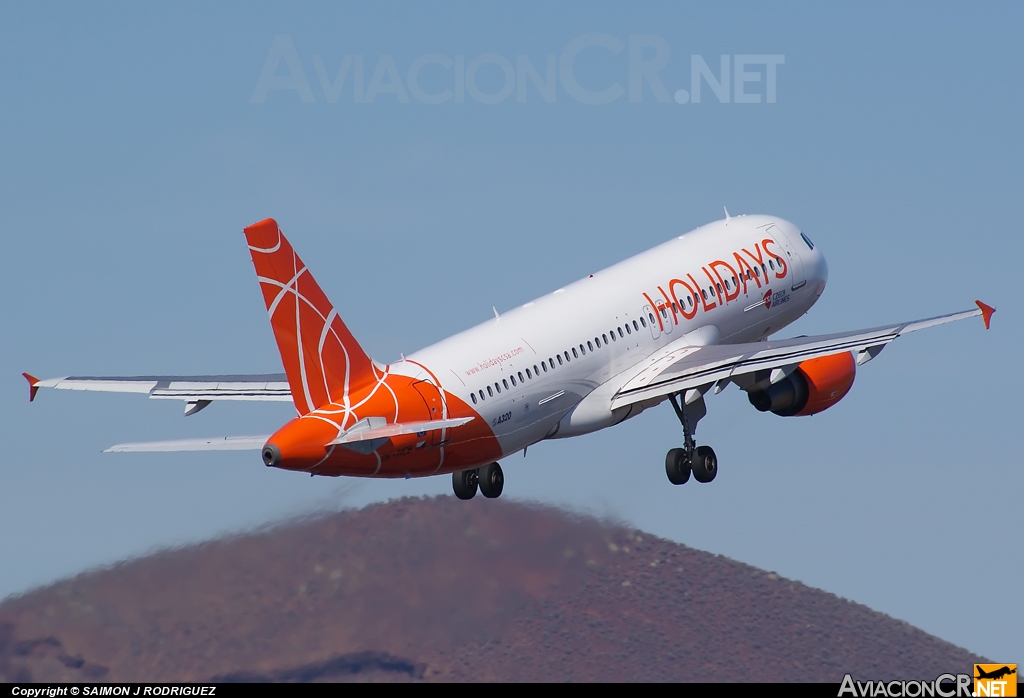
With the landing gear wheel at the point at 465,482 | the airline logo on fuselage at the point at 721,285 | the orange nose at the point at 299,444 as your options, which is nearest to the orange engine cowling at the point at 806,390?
the airline logo on fuselage at the point at 721,285

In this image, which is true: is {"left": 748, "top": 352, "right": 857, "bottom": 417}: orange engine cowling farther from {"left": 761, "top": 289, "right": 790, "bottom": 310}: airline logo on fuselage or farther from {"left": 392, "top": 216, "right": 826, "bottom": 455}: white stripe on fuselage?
{"left": 761, "top": 289, "right": 790, "bottom": 310}: airline logo on fuselage

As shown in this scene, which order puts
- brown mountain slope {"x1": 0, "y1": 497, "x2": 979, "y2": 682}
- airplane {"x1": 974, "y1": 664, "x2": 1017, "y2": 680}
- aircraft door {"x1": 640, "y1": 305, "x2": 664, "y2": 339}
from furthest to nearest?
brown mountain slope {"x1": 0, "y1": 497, "x2": 979, "y2": 682}
aircraft door {"x1": 640, "y1": 305, "x2": 664, "y2": 339}
airplane {"x1": 974, "y1": 664, "x2": 1017, "y2": 680}

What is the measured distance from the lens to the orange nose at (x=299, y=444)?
46.8 meters

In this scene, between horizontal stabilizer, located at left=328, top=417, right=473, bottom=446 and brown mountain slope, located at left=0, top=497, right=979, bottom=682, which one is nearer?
horizontal stabilizer, located at left=328, top=417, right=473, bottom=446

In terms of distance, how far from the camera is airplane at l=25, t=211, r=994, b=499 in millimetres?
48438

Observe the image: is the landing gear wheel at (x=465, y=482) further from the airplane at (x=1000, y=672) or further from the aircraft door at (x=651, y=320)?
the airplane at (x=1000, y=672)

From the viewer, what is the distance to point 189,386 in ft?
190

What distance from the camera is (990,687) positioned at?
54.9 metres

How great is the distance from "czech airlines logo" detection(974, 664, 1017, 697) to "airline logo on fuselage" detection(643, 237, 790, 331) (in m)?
13.8

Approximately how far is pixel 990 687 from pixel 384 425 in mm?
19243

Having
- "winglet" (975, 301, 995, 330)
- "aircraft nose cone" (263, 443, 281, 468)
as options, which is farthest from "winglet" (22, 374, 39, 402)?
"winglet" (975, 301, 995, 330)

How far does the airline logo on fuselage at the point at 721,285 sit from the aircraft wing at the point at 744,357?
1582 mm

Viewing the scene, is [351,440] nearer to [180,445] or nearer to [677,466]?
[180,445]

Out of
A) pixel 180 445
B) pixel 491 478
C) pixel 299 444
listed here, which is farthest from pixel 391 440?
pixel 491 478
